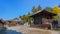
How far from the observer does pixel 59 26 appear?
28.6 metres

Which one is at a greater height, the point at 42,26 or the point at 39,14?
the point at 39,14

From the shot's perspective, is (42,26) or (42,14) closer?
(42,26)

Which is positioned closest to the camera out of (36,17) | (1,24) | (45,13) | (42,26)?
(42,26)

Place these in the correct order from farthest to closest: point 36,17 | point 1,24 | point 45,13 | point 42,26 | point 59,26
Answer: point 1,24, point 36,17, point 45,13, point 42,26, point 59,26

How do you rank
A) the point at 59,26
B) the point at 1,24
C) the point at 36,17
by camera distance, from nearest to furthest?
the point at 59,26 < the point at 36,17 < the point at 1,24

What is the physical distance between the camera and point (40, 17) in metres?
36.1

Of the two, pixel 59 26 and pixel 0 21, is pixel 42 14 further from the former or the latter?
pixel 0 21

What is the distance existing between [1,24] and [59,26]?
42915 millimetres

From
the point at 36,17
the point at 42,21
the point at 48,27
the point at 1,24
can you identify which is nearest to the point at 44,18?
the point at 42,21

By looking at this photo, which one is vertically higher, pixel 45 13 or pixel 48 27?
pixel 45 13

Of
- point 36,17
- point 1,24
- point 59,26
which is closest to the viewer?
point 59,26

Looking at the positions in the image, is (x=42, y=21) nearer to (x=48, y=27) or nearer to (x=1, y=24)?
(x=48, y=27)

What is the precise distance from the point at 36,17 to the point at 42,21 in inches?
116

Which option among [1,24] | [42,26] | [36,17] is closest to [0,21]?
[1,24]
